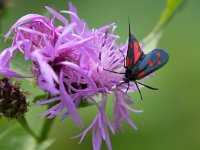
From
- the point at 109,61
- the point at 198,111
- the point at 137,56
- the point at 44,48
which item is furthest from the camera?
the point at 198,111

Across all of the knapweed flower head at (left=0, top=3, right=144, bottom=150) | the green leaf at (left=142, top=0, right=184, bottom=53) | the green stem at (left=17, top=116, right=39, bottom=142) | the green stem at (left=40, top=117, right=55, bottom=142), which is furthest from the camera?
the green leaf at (left=142, top=0, right=184, bottom=53)

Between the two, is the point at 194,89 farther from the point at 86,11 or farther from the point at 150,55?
the point at 150,55

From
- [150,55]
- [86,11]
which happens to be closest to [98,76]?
[150,55]

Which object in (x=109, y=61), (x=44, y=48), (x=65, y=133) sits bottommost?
(x=65, y=133)

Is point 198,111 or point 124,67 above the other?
point 124,67

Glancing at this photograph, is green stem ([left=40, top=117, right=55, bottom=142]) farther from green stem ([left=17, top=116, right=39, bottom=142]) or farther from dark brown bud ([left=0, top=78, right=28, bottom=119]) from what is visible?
dark brown bud ([left=0, top=78, right=28, bottom=119])

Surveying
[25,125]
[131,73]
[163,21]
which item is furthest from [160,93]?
[131,73]

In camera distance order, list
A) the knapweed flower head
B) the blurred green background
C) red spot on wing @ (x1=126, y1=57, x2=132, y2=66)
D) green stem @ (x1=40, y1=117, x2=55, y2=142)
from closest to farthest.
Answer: the knapweed flower head → red spot on wing @ (x1=126, y1=57, x2=132, y2=66) → green stem @ (x1=40, y1=117, x2=55, y2=142) → the blurred green background

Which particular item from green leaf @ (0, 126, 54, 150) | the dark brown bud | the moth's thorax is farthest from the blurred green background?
the moth's thorax
